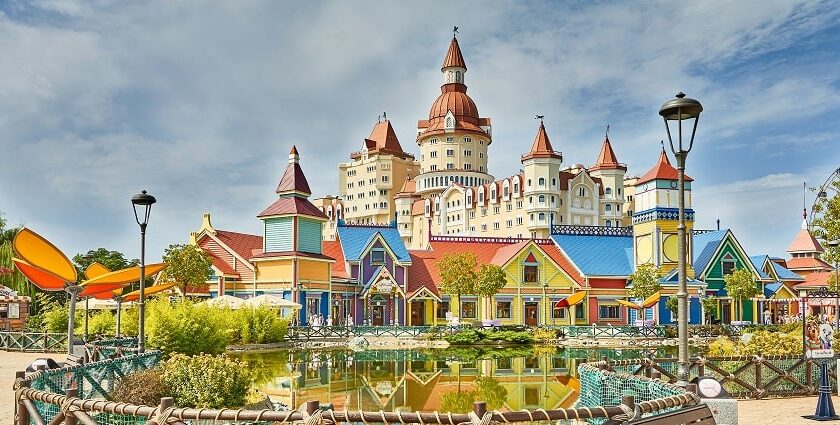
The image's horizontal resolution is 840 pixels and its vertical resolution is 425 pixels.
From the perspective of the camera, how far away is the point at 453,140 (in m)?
100

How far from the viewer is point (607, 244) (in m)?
56.1

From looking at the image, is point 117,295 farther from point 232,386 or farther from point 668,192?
point 668,192

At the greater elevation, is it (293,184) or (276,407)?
(293,184)

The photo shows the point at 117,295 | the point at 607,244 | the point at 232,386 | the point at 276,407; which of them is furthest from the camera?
the point at 607,244

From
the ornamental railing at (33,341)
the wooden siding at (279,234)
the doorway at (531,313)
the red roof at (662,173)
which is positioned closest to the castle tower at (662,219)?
the red roof at (662,173)

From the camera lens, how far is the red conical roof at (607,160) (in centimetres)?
9256

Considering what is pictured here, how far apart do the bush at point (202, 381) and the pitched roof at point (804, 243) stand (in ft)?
241

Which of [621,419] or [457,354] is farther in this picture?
[457,354]

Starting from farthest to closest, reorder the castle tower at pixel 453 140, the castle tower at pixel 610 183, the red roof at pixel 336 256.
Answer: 1. the castle tower at pixel 453 140
2. the castle tower at pixel 610 183
3. the red roof at pixel 336 256

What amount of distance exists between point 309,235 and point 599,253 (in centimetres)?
2110

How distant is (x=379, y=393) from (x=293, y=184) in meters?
25.5

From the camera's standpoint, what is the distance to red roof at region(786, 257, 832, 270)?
73750mm

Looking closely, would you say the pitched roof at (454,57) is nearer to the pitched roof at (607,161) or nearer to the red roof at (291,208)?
the pitched roof at (607,161)

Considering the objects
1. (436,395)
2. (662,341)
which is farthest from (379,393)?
(662,341)
